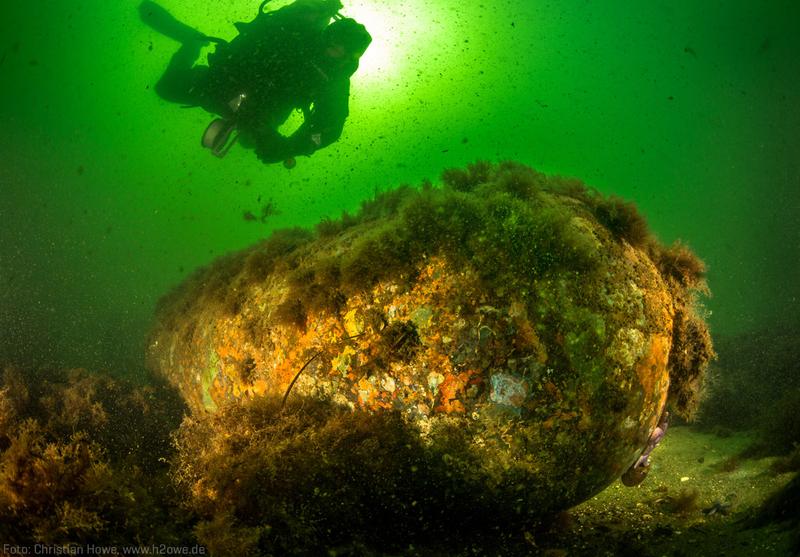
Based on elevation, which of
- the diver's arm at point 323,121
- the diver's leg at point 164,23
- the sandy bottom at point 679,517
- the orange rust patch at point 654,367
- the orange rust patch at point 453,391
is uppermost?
the diver's leg at point 164,23

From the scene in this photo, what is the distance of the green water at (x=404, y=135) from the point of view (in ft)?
84.7

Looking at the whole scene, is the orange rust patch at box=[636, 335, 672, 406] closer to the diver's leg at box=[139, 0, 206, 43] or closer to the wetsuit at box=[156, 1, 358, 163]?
the wetsuit at box=[156, 1, 358, 163]

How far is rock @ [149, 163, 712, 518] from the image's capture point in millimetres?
2734

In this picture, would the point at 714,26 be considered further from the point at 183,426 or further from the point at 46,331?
the point at 46,331

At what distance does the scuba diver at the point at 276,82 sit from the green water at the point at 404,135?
7740mm

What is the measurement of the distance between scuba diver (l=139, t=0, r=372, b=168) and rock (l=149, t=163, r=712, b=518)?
6.86 metres

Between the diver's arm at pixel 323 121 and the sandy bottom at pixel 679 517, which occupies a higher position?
the diver's arm at pixel 323 121

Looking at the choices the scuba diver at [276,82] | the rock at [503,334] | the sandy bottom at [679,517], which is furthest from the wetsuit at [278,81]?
the sandy bottom at [679,517]

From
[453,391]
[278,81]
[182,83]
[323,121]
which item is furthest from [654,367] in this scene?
[182,83]

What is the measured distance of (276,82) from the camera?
9.41 metres

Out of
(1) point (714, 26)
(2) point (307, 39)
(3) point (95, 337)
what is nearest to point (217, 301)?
(2) point (307, 39)

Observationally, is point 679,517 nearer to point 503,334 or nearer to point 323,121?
point 503,334

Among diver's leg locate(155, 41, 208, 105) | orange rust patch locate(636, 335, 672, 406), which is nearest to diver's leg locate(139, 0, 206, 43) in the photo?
diver's leg locate(155, 41, 208, 105)

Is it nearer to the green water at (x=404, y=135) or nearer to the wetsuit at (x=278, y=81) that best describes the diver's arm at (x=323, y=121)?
the wetsuit at (x=278, y=81)
